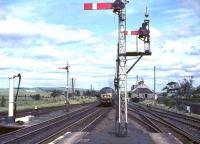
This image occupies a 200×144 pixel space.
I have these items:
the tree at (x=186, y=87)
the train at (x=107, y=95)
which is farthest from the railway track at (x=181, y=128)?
the tree at (x=186, y=87)

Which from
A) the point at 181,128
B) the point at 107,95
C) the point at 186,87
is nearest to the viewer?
the point at 181,128

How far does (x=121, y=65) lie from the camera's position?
25672 mm

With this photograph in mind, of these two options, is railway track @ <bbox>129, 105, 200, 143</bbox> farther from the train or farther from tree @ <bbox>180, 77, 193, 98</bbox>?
tree @ <bbox>180, 77, 193, 98</bbox>

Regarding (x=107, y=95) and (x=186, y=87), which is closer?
(x=107, y=95)

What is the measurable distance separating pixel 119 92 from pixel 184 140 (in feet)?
13.3

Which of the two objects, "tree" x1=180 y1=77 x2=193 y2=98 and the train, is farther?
"tree" x1=180 y1=77 x2=193 y2=98

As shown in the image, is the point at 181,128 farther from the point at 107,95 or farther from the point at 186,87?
the point at 186,87

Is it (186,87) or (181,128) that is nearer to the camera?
(181,128)

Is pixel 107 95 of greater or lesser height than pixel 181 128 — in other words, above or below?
above

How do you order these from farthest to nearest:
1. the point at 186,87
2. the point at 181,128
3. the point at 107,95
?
1. the point at 186,87
2. the point at 107,95
3. the point at 181,128

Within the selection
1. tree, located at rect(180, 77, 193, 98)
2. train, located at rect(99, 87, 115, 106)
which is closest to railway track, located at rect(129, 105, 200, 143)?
train, located at rect(99, 87, 115, 106)

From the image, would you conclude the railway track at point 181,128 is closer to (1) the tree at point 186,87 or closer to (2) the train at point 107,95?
(2) the train at point 107,95

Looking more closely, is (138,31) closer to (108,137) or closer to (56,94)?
(108,137)

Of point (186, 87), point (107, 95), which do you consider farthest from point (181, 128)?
point (186, 87)
